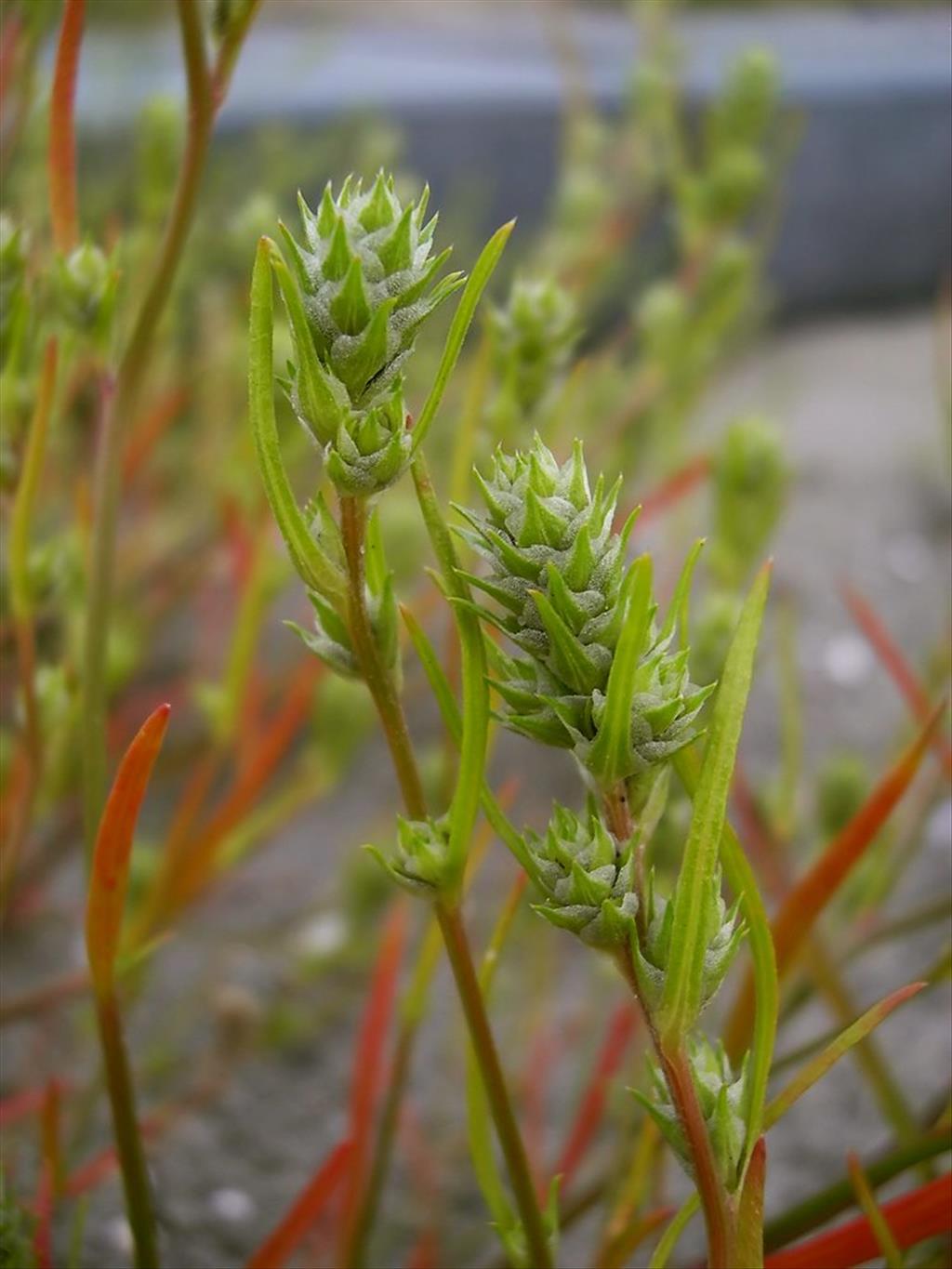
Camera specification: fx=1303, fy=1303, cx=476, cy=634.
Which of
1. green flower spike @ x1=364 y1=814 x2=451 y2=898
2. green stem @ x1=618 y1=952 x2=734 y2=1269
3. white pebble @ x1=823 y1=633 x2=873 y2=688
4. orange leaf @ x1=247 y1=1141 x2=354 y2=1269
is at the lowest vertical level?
green stem @ x1=618 y1=952 x2=734 y2=1269

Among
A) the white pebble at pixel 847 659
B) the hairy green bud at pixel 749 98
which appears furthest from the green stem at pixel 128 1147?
the white pebble at pixel 847 659

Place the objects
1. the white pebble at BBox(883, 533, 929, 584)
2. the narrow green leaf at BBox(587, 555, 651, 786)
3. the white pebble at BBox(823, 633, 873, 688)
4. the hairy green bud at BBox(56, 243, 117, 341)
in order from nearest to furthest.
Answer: the narrow green leaf at BBox(587, 555, 651, 786) → the hairy green bud at BBox(56, 243, 117, 341) → the white pebble at BBox(823, 633, 873, 688) → the white pebble at BBox(883, 533, 929, 584)

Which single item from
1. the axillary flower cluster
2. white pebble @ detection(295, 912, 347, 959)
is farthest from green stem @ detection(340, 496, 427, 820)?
white pebble @ detection(295, 912, 347, 959)

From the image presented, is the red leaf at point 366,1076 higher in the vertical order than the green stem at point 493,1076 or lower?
higher

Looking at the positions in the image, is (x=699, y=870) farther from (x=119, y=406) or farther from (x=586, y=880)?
(x=119, y=406)

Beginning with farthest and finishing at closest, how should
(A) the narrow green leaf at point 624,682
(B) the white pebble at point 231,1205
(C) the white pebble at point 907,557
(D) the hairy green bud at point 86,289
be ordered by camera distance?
(C) the white pebble at point 907,557
(B) the white pebble at point 231,1205
(D) the hairy green bud at point 86,289
(A) the narrow green leaf at point 624,682

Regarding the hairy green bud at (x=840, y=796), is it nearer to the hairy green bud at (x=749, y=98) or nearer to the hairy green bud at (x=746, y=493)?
the hairy green bud at (x=746, y=493)

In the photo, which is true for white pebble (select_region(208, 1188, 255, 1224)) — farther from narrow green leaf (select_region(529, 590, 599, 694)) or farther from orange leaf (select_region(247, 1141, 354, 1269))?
narrow green leaf (select_region(529, 590, 599, 694))

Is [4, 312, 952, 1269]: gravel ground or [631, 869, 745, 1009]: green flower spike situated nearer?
[631, 869, 745, 1009]: green flower spike

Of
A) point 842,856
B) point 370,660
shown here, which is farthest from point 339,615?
point 842,856
